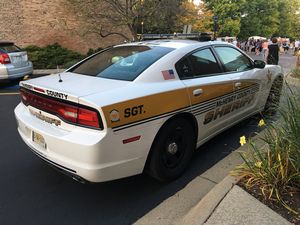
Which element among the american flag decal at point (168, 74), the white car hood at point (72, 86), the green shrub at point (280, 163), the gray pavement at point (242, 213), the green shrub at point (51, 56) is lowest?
the green shrub at point (51, 56)

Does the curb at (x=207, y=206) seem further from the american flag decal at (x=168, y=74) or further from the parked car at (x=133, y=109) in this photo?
the american flag decal at (x=168, y=74)

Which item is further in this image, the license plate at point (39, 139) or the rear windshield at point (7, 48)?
the rear windshield at point (7, 48)

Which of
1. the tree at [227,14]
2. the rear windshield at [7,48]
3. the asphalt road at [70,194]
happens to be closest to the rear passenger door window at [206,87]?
the asphalt road at [70,194]

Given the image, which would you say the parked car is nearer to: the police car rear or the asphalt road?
the police car rear

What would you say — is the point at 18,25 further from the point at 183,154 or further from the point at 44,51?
the point at 183,154

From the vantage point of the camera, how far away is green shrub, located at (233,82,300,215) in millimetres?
2890

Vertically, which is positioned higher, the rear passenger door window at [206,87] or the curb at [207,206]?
the rear passenger door window at [206,87]

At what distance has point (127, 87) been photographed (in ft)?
10.1

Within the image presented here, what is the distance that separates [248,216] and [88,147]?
1.48 meters

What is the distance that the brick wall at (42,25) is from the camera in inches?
651

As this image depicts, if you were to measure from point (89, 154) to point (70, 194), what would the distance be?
88 cm

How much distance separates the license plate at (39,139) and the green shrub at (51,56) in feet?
40.2

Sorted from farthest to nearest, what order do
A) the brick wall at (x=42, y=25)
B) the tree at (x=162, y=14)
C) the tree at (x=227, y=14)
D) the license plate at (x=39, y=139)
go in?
the tree at (x=227, y=14)
the tree at (x=162, y=14)
the brick wall at (x=42, y=25)
the license plate at (x=39, y=139)

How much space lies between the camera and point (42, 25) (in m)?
17.6
